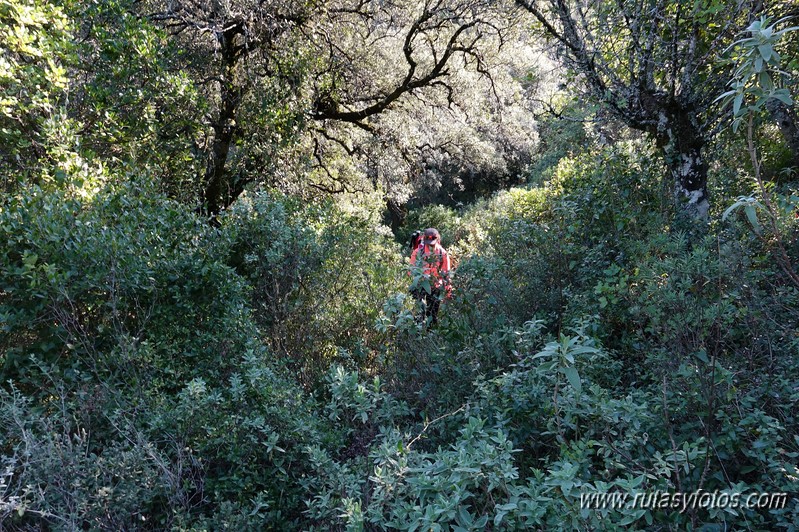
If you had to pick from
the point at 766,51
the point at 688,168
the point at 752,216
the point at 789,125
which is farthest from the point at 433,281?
the point at 789,125

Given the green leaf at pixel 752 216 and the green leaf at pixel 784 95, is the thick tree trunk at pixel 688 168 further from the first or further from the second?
the green leaf at pixel 752 216

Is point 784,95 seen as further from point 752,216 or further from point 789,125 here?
point 789,125

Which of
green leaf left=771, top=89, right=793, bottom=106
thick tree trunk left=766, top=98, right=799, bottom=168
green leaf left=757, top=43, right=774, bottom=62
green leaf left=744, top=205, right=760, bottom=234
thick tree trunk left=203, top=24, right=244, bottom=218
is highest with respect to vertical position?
thick tree trunk left=203, top=24, right=244, bottom=218

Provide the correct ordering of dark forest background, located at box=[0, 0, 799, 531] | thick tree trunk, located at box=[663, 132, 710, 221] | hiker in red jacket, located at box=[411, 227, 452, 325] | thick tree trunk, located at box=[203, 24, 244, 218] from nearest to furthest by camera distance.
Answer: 1. dark forest background, located at box=[0, 0, 799, 531]
2. hiker in red jacket, located at box=[411, 227, 452, 325]
3. thick tree trunk, located at box=[663, 132, 710, 221]
4. thick tree trunk, located at box=[203, 24, 244, 218]

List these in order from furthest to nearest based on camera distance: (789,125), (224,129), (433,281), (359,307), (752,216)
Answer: (224,129)
(789,125)
(359,307)
(433,281)
(752,216)

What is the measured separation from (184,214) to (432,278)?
217 cm

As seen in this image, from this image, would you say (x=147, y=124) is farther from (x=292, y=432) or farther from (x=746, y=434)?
(x=746, y=434)

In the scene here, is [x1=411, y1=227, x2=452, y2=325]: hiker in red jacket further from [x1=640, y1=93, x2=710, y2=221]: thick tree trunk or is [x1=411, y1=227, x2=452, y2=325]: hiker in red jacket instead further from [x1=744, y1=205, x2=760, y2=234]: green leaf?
[x1=640, y1=93, x2=710, y2=221]: thick tree trunk

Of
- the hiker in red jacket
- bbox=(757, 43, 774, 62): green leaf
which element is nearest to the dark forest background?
bbox=(757, 43, 774, 62): green leaf

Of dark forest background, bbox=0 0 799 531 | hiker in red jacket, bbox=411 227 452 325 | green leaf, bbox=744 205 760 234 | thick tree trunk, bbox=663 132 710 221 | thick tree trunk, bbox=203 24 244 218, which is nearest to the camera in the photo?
green leaf, bbox=744 205 760 234

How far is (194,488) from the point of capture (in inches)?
108

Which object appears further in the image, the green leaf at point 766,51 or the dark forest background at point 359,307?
the dark forest background at point 359,307

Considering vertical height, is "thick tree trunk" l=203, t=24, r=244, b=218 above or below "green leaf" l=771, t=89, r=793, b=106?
above

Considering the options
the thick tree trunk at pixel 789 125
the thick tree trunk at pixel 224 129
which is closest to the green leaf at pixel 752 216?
the thick tree trunk at pixel 789 125
